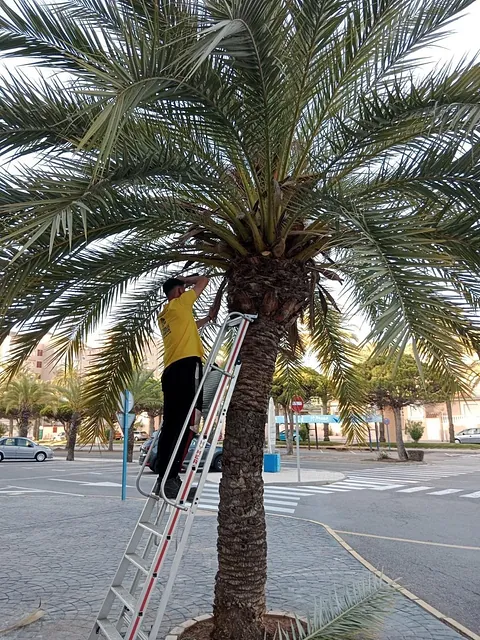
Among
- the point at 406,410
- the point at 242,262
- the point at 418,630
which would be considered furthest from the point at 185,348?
the point at 406,410

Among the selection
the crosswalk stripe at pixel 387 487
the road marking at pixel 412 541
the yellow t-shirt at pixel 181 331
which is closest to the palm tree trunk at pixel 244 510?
the yellow t-shirt at pixel 181 331

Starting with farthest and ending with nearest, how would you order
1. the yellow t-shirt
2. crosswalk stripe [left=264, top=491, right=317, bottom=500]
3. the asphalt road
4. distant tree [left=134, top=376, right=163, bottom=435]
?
distant tree [left=134, top=376, right=163, bottom=435] < crosswalk stripe [left=264, top=491, right=317, bottom=500] < the asphalt road < the yellow t-shirt

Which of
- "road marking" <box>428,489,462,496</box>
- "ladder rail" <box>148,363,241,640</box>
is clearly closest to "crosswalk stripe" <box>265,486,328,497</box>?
"road marking" <box>428,489,462,496</box>

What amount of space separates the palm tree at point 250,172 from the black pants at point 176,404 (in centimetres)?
43

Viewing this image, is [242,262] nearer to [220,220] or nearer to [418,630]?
[220,220]

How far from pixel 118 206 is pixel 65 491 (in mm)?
12984

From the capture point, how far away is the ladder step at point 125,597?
3306mm

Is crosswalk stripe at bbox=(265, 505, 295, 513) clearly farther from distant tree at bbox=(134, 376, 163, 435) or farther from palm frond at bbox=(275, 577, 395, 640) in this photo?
distant tree at bbox=(134, 376, 163, 435)

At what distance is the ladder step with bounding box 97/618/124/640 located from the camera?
3.46 metres

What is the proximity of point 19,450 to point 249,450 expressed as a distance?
27.8 metres

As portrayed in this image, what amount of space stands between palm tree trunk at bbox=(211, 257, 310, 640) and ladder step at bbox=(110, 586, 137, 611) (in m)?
0.89

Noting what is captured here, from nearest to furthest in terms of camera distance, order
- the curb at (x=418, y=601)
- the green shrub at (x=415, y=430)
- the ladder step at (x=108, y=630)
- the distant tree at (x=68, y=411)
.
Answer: the ladder step at (x=108, y=630), the curb at (x=418, y=601), the distant tree at (x=68, y=411), the green shrub at (x=415, y=430)

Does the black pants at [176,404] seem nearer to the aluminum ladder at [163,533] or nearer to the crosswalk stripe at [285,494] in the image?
the aluminum ladder at [163,533]

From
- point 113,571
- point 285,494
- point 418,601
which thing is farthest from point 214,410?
point 285,494
